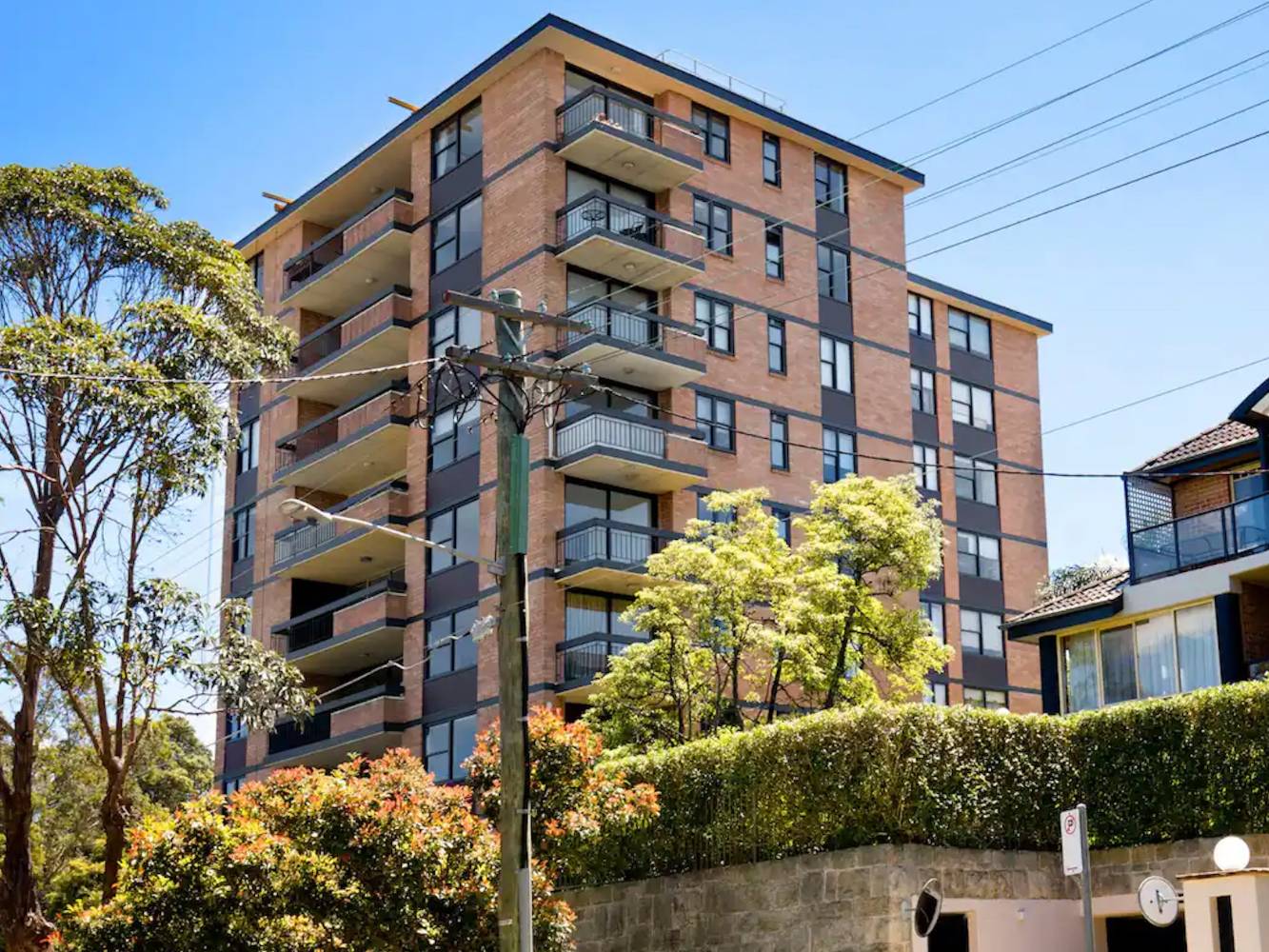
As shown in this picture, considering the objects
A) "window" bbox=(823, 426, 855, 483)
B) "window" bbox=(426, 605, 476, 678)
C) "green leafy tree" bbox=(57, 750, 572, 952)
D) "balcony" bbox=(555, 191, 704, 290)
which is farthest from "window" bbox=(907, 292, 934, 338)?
"green leafy tree" bbox=(57, 750, 572, 952)

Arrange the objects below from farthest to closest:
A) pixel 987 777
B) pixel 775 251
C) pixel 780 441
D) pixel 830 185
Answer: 1. pixel 830 185
2. pixel 775 251
3. pixel 780 441
4. pixel 987 777

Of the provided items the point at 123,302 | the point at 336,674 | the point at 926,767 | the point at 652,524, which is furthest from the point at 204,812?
the point at 336,674

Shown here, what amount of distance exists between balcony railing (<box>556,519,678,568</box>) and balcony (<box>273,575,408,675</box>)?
6.88 m

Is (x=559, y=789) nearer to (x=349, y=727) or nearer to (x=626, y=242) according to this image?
(x=626, y=242)

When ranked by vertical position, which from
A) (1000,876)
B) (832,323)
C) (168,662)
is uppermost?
(832,323)

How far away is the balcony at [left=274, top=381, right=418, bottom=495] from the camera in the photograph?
5231cm

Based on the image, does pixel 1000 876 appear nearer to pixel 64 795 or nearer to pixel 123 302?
pixel 123 302

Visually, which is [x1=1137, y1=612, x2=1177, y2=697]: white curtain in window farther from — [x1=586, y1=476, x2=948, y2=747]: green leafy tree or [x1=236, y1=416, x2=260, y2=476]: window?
[x1=236, y1=416, x2=260, y2=476]: window

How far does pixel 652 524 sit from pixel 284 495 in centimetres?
1523

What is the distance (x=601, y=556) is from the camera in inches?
1781

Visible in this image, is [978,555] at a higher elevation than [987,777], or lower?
higher

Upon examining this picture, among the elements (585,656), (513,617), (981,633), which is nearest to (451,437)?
(585,656)

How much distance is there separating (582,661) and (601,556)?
275cm

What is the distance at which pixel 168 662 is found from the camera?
3294cm
